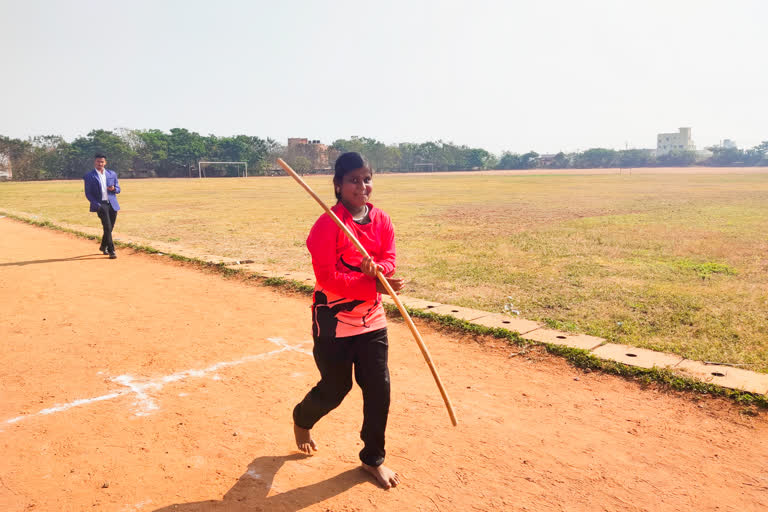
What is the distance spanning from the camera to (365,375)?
2.90 m

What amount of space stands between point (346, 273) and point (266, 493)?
1.19m

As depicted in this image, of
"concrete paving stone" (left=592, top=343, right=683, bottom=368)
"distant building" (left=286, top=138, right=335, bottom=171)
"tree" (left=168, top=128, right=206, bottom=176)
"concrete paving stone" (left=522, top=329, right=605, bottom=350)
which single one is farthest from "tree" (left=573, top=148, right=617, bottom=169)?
"concrete paving stone" (left=592, top=343, right=683, bottom=368)

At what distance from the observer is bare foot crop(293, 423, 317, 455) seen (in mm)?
3213

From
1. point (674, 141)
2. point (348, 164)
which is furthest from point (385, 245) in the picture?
point (674, 141)

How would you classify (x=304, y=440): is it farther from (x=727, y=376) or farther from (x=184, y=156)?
(x=184, y=156)

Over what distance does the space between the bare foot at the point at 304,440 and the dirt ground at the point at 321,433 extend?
0.29 feet

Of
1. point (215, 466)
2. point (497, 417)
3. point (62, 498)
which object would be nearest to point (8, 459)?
point (62, 498)

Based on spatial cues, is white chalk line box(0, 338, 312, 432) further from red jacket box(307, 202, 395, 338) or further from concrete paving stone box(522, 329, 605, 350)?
concrete paving stone box(522, 329, 605, 350)

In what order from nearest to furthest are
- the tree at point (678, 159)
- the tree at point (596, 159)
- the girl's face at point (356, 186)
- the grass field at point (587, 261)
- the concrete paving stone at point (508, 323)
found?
1. the girl's face at point (356, 186)
2. the concrete paving stone at point (508, 323)
3. the grass field at point (587, 261)
4. the tree at point (678, 159)
5. the tree at point (596, 159)

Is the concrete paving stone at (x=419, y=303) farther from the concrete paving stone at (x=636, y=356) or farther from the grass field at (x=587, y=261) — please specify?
the concrete paving stone at (x=636, y=356)

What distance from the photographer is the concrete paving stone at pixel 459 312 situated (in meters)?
5.96

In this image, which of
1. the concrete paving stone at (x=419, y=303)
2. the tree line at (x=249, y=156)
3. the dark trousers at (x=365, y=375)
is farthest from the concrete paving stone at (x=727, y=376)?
the tree line at (x=249, y=156)

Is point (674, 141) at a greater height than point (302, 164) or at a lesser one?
greater

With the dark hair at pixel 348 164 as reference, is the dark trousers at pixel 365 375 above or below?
below
